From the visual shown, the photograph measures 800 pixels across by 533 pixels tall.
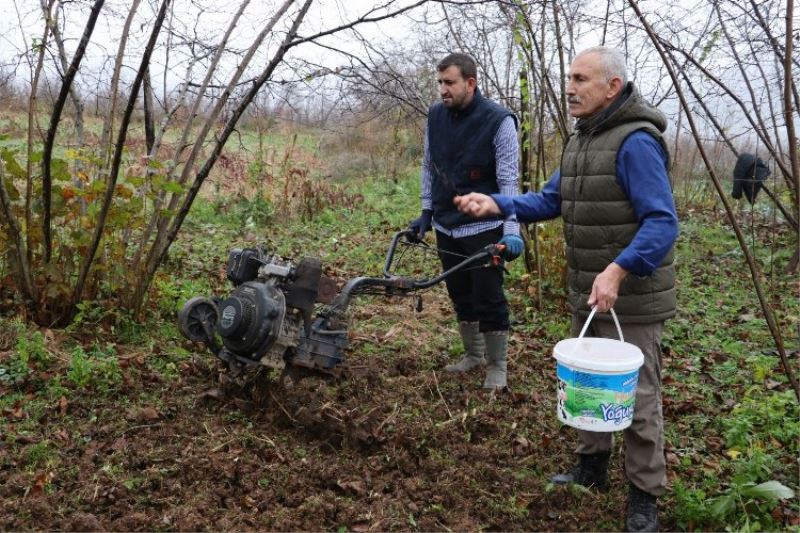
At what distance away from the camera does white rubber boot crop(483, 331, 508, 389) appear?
15.4 ft

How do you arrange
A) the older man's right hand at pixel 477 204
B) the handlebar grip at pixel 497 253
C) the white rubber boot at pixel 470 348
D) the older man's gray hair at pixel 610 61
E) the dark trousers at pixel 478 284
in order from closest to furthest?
1. the older man's gray hair at pixel 610 61
2. the older man's right hand at pixel 477 204
3. the handlebar grip at pixel 497 253
4. the dark trousers at pixel 478 284
5. the white rubber boot at pixel 470 348

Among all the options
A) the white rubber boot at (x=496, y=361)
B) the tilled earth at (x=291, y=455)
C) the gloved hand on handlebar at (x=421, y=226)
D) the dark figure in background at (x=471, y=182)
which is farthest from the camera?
the gloved hand on handlebar at (x=421, y=226)

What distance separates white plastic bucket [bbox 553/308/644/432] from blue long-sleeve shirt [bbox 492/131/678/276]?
0.28m

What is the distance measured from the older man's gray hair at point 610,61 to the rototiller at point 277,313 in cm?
135

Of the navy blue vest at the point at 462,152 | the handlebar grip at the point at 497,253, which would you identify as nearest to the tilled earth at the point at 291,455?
the handlebar grip at the point at 497,253

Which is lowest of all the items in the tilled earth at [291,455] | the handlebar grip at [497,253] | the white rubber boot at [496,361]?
the tilled earth at [291,455]

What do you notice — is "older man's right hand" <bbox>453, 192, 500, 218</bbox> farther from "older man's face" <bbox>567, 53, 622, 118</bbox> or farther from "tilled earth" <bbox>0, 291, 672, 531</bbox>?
"tilled earth" <bbox>0, 291, 672, 531</bbox>

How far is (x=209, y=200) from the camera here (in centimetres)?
1115

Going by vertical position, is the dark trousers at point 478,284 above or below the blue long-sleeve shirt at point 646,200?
below

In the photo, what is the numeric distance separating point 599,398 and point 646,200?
83 cm

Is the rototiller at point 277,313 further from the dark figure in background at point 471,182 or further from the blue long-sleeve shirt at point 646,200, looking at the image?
the blue long-sleeve shirt at point 646,200

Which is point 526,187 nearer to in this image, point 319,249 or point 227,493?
point 319,249

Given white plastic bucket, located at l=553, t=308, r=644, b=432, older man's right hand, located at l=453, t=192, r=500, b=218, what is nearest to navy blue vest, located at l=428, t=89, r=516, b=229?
older man's right hand, located at l=453, t=192, r=500, b=218

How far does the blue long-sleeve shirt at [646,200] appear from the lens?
2783 millimetres
